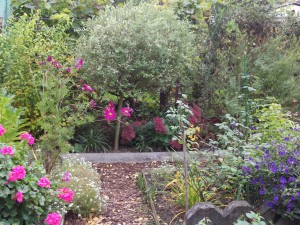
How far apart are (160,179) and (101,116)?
220 cm

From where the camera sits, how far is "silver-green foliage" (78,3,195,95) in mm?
6504

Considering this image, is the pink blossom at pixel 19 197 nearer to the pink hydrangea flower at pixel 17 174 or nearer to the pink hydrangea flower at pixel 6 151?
the pink hydrangea flower at pixel 17 174

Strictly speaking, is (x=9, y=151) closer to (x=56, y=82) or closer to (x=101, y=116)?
(x=56, y=82)

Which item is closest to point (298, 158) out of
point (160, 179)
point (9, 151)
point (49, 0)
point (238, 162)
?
point (238, 162)

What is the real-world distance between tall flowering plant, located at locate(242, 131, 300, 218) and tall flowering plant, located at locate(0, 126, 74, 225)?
1.75 m

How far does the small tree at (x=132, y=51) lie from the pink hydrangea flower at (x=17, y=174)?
3.11 m

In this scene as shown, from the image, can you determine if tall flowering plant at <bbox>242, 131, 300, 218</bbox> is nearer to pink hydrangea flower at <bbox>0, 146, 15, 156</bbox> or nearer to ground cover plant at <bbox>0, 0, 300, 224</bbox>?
ground cover plant at <bbox>0, 0, 300, 224</bbox>

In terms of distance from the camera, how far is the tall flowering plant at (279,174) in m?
3.94

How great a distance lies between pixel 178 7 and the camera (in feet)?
27.9

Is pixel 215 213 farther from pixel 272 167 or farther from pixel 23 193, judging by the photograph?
pixel 23 193

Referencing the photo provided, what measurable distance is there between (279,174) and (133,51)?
3.19 m

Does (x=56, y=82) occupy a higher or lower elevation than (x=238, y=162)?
higher

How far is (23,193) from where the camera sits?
3.49 metres

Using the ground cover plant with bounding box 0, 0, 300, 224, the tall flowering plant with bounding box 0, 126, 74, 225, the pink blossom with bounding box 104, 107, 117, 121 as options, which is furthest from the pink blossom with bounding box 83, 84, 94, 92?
the tall flowering plant with bounding box 0, 126, 74, 225
